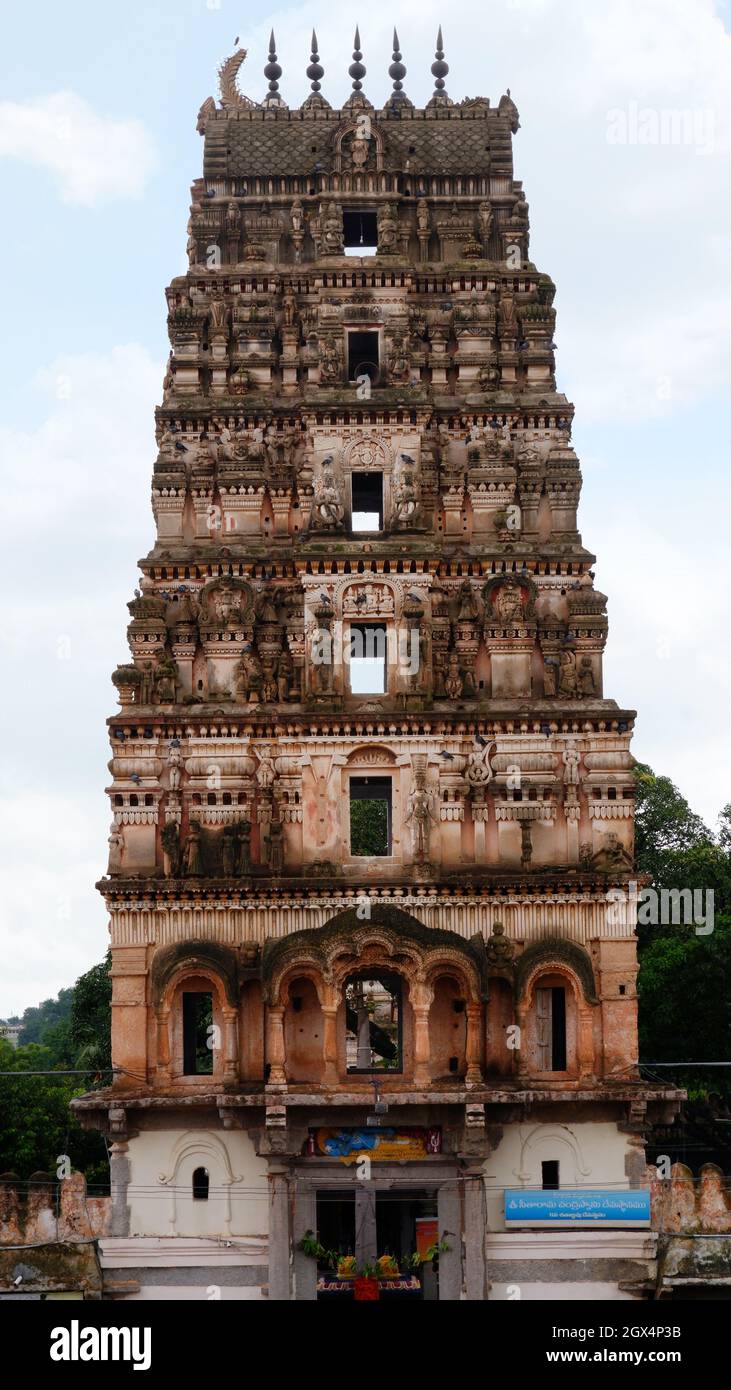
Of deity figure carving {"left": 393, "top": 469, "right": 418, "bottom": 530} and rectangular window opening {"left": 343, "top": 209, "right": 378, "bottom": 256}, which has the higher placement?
rectangular window opening {"left": 343, "top": 209, "right": 378, "bottom": 256}

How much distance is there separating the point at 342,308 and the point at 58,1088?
29.2m

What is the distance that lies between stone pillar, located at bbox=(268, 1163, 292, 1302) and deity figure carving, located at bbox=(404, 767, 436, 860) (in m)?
7.15

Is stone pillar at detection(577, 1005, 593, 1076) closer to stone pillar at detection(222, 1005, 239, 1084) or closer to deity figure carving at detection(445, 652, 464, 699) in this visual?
stone pillar at detection(222, 1005, 239, 1084)

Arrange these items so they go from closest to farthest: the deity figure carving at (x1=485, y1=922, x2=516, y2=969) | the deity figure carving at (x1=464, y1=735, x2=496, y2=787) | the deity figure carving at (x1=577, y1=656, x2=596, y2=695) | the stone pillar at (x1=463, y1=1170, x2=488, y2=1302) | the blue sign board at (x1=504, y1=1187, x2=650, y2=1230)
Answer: the stone pillar at (x1=463, y1=1170, x2=488, y2=1302), the blue sign board at (x1=504, y1=1187, x2=650, y2=1230), the deity figure carving at (x1=485, y1=922, x2=516, y2=969), the deity figure carving at (x1=464, y1=735, x2=496, y2=787), the deity figure carving at (x1=577, y1=656, x2=596, y2=695)

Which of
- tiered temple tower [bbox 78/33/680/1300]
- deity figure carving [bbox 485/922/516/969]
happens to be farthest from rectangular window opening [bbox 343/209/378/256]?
deity figure carving [bbox 485/922/516/969]

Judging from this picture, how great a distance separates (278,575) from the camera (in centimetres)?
4044

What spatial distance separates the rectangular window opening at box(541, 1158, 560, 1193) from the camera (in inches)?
1447

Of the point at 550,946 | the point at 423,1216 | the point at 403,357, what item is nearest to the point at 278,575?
the point at 403,357

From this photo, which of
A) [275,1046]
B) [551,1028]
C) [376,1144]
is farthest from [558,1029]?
[275,1046]

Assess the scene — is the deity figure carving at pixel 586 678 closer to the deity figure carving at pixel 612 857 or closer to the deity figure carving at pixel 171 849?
the deity figure carving at pixel 612 857

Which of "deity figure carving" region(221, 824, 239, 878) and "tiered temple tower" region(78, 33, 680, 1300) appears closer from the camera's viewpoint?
"tiered temple tower" region(78, 33, 680, 1300)

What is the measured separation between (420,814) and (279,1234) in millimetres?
9064

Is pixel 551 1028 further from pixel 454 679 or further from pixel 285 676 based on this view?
pixel 285 676
